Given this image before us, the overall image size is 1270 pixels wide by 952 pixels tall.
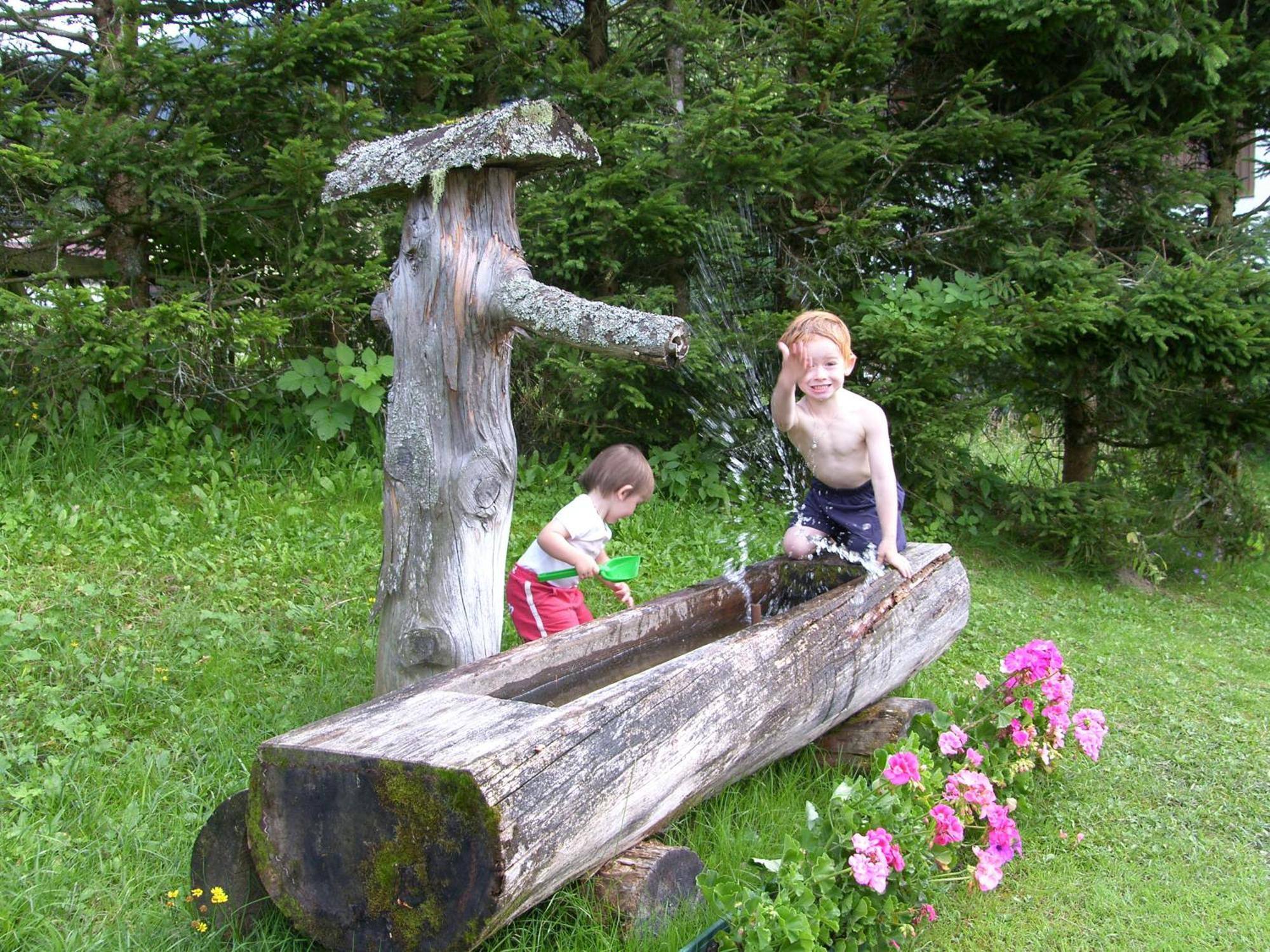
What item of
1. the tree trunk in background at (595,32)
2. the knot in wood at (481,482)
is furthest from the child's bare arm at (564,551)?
the tree trunk in background at (595,32)

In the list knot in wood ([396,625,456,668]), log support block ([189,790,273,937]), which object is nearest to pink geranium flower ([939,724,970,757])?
knot in wood ([396,625,456,668])

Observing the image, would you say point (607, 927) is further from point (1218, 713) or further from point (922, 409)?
point (922, 409)

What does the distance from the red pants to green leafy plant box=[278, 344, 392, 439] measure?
1.97m

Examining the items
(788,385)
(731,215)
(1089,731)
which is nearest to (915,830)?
(1089,731)

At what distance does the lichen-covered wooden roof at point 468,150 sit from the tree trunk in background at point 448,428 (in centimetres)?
8

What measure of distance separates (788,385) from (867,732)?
1.34 m

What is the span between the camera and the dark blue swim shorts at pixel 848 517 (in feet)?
14.0

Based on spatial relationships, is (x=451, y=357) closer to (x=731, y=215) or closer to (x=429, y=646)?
(x=429, y=646)

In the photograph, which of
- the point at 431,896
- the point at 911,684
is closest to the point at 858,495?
the point at 911,684

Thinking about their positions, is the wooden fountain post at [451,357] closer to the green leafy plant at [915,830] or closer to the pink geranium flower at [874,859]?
the green leafy plant at [915,830]

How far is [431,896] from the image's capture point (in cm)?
204

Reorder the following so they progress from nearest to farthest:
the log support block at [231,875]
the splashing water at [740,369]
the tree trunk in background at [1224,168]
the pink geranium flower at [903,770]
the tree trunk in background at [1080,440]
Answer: the log support block at [231,875] → the pink geranium flower at [903,770] → the splashing water at [740,369] → the tree trunk in background at [1224,168] → the tree trunk in background at [1080,440]

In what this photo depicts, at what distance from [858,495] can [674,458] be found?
7.12 ft

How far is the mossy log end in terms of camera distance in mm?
1997
